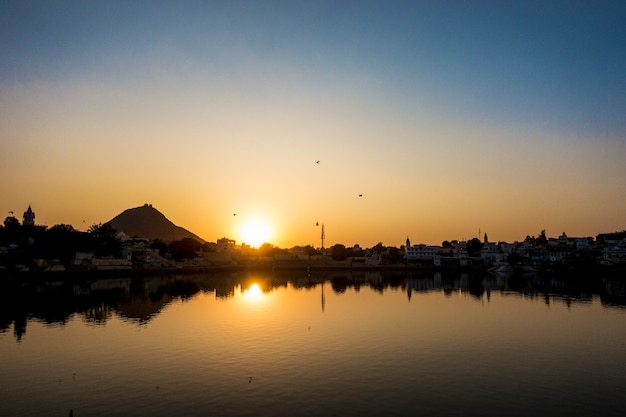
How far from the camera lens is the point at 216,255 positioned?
139 meters

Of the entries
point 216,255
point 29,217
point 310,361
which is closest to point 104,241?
point 216,255

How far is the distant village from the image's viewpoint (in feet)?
294

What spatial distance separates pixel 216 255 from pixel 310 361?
120 m

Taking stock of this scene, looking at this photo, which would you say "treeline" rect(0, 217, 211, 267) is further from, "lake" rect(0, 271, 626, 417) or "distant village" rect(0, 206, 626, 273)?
"lake" rect(0, 271, 626, 417)

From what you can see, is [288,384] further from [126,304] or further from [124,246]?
[124,246]

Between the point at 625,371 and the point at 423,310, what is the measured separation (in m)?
23.5

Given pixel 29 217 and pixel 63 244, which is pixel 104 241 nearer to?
pixel 63 244

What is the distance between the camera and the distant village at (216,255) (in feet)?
294

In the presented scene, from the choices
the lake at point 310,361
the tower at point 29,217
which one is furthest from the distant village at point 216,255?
the lake at point 310,361

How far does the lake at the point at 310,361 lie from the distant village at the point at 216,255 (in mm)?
47983

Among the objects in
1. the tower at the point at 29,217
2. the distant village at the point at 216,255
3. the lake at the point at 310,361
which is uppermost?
the tower at the point at 29,217

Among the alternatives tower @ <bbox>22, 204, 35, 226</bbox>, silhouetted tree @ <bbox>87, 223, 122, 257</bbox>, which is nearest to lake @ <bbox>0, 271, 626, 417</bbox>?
silhouetted tree @ <bbox>87, 223, 122, 257</bbox>

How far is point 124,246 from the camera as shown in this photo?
11450cm

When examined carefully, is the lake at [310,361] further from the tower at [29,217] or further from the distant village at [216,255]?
the tower at [29,217]
